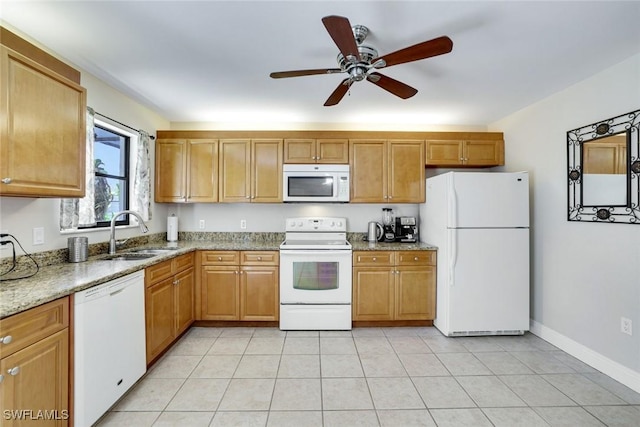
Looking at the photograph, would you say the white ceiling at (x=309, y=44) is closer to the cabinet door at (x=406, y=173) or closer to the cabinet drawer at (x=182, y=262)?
the cabinet door at (x=406, y=173)

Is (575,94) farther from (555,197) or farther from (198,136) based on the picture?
(198,136)

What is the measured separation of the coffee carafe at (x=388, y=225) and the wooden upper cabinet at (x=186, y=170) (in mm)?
2137

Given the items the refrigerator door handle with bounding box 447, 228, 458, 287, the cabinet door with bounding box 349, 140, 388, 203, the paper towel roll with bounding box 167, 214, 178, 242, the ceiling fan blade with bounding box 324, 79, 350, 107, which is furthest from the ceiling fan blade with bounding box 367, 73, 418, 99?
the paper towel roll with bounding box 167, 214, 178, 242

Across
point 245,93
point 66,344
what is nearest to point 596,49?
point 245,93

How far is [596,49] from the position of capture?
2.07m

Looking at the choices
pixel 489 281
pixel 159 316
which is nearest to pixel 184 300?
pixel 159 316

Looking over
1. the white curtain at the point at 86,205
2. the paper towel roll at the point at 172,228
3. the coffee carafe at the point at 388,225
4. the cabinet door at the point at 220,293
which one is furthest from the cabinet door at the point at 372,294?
the white curtain at the point at 86,205

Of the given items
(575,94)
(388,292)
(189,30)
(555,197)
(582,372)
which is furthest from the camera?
(388,292)

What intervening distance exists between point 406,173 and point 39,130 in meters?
3.24

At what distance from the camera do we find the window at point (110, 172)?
2.76 m

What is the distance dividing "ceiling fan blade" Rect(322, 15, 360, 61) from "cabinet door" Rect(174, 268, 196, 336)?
2436 mm

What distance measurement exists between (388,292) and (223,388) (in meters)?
1.88

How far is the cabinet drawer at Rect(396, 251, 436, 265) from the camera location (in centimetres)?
322

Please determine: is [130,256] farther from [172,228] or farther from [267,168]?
[267,168]
